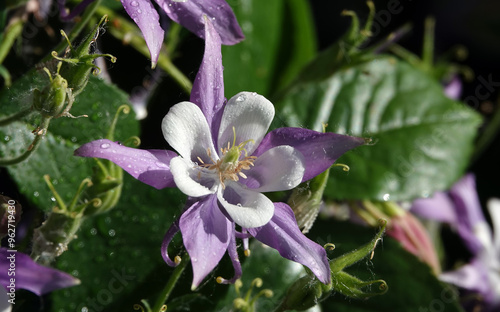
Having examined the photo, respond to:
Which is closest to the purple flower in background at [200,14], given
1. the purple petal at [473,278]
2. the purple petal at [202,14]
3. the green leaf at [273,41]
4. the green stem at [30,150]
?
the purple petal at [202,14]

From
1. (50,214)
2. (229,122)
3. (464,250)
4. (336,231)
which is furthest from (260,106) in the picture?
(464,250)

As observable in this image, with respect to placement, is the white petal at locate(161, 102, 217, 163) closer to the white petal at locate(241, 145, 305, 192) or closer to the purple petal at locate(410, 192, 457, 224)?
the white petal at locate(241, 145, 305, 192)

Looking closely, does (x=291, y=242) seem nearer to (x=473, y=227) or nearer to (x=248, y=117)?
(x=248, y=117)

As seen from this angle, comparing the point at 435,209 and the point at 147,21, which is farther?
the point at 435,209

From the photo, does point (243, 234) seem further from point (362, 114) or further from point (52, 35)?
point (362, 114)

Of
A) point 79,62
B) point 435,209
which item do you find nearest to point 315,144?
point 79,62
